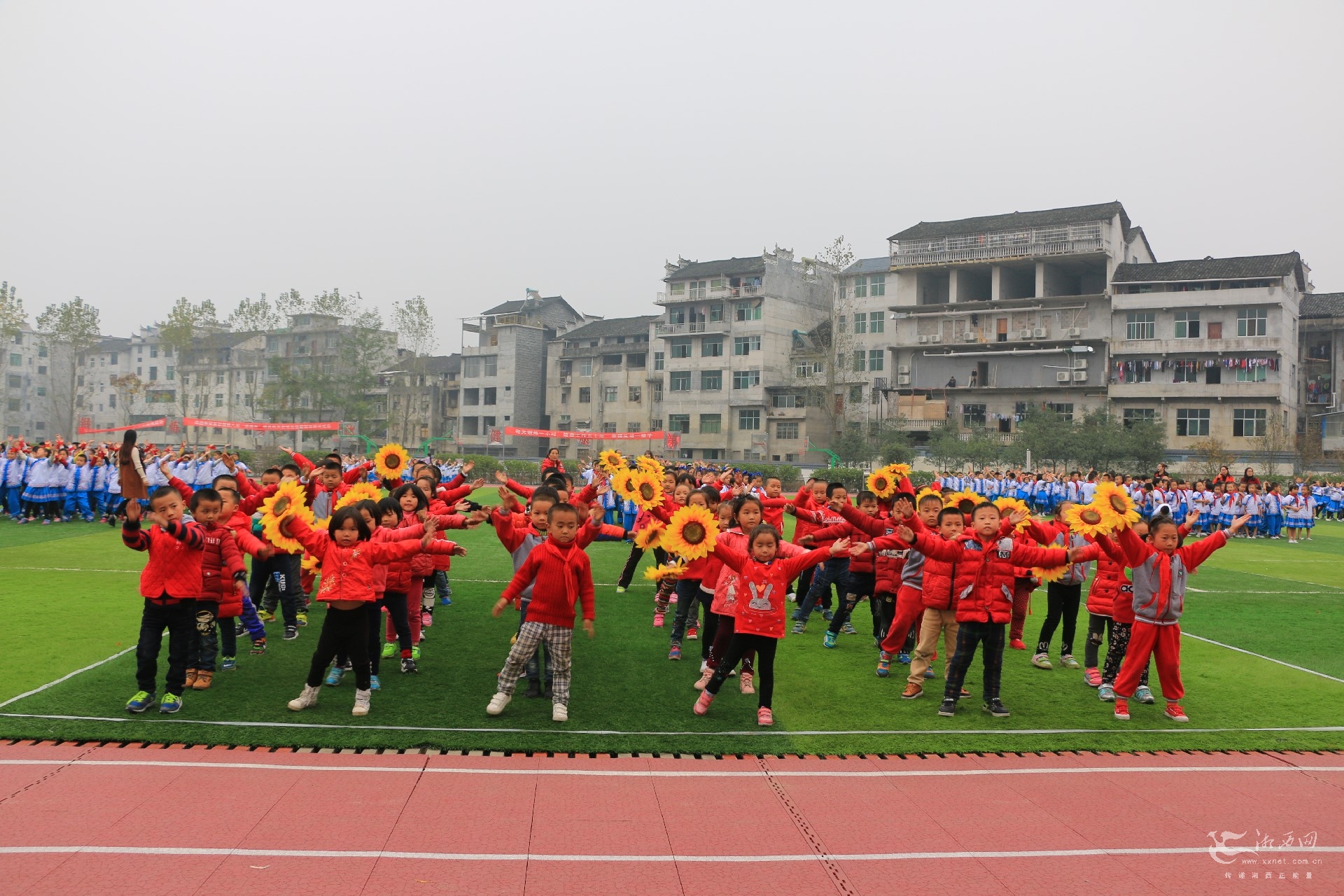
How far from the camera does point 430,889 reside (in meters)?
Result: 4.64

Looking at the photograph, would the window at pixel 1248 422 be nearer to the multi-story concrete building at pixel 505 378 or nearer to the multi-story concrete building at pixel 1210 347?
the multi-story concrete building at pixel 1210 347

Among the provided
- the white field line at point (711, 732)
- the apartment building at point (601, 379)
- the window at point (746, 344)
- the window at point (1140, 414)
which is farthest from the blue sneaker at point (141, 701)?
the apartment building at point (601, 379)

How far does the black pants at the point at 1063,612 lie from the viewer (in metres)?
9.73

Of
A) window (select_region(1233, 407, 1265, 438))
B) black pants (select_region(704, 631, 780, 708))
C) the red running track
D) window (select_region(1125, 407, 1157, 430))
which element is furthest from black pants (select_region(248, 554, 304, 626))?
window (select_region(1233, 407, 1265, 438))

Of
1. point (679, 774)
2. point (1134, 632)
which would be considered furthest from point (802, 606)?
point (679, 774)

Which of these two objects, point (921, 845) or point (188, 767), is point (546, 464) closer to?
point (188, 767)

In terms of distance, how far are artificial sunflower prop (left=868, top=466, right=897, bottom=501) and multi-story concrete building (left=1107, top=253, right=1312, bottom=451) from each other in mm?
46313

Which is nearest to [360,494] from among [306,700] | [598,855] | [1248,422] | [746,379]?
[306,700]

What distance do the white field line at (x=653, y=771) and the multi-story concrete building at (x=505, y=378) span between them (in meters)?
62.8

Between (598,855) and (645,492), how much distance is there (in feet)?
16.0

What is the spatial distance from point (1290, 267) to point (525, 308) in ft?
164

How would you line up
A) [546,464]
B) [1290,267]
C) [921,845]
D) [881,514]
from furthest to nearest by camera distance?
[1290,267], [546,464], [881,514], [921,845]

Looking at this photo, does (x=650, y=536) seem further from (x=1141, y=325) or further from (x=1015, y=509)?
(x=1141, y=325)

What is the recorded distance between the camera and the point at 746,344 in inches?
2458
